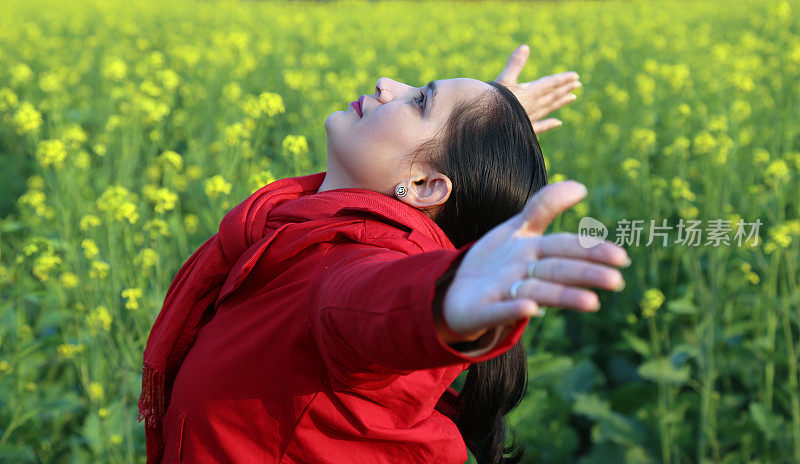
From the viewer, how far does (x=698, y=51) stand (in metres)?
6.64

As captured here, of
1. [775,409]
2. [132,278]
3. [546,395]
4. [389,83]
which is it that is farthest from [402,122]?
[775,409]

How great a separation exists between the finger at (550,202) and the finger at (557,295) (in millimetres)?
66

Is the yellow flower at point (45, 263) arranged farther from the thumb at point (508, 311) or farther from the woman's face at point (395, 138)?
the thumb at point (508, 311)

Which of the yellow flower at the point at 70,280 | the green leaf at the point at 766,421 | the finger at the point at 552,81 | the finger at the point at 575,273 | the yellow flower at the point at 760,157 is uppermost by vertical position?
the finger at the point at 552,81

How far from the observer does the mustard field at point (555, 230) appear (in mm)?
2258

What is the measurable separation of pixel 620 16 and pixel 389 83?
9792 millimetres

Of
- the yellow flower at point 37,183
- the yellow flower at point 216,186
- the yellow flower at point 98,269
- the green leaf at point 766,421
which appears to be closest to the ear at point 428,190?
the yellow flower at point 216,186

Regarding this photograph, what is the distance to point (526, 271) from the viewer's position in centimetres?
74

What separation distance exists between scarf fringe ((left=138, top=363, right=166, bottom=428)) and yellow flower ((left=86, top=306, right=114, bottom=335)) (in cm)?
76

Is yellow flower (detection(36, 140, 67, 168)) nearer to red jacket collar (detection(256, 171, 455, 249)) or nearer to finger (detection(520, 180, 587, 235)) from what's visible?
red jacket collar (detection(256, 171, 455, 249))

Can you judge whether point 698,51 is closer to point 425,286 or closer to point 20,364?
point 20,364

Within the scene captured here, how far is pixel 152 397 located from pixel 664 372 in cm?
177

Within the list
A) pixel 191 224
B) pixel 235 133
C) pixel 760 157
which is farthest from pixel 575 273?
pixel 760 157

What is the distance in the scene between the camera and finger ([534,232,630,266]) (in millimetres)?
688
